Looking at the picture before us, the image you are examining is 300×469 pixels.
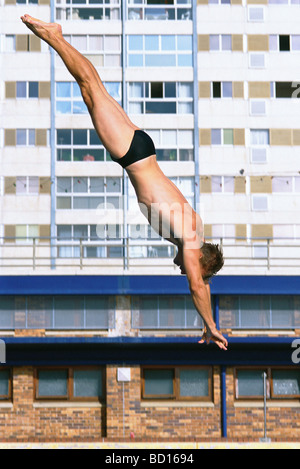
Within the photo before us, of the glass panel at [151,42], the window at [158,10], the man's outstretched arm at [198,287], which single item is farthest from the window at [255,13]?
the man's outstretched arm at [198,287]

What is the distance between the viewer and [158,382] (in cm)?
2750

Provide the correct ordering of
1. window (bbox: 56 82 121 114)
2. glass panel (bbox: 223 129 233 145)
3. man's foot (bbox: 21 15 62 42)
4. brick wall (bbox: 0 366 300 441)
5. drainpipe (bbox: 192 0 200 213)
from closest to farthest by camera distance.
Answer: man's foot (bbox: 21 15 62 42) < brick wall (bbox: 0 366 300 441) < drainpipe (bbox: 192 0 200 213) < window (bbox: 56 82 121 114) < glass panel (bbox: 223 129 233 145)

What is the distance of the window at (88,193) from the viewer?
169ft

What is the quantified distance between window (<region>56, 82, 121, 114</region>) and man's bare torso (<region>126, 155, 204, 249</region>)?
4325 cm

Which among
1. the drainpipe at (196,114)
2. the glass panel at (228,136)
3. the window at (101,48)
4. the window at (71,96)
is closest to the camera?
the drainpipe at (196,114)

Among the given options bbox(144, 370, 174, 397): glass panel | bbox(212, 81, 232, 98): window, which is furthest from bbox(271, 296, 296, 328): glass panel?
bbox(212, 81, 232, 98): window

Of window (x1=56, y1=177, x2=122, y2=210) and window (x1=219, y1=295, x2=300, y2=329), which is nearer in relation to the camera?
window (x1=219, y1=295, x2=300, y2=329)

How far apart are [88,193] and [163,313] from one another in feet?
83.3

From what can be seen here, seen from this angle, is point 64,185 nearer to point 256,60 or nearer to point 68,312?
point 256,60

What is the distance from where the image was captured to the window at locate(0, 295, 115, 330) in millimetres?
27266

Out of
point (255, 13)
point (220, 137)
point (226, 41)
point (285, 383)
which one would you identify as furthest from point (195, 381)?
point (255, 13)

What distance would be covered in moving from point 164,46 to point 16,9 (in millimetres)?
9404

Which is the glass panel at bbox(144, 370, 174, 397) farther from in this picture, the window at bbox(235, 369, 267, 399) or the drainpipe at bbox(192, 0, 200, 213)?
the drainpipe at bbox(192, 0, 200, 213)

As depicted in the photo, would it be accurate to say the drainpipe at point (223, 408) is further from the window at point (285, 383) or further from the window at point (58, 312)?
the window at point (58, 312)
